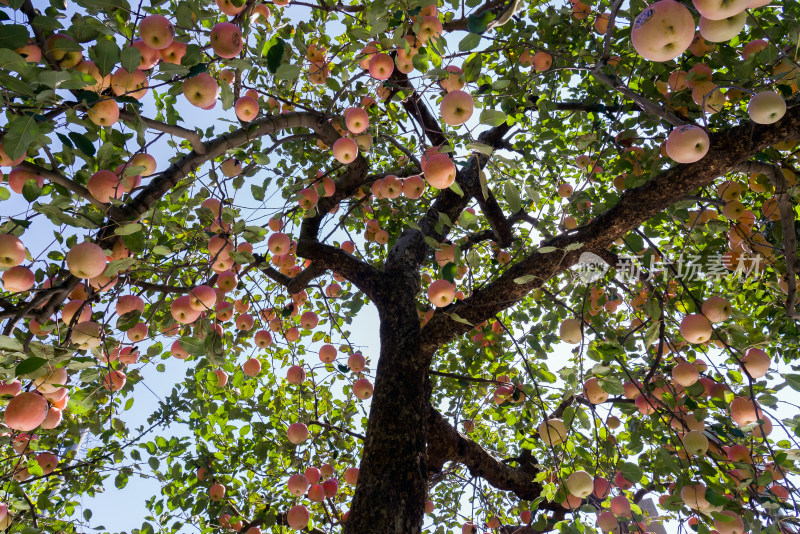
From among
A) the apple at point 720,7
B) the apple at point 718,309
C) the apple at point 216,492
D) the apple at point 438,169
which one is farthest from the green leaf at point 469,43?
the apple at point 216,492

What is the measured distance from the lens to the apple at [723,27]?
1.32 m

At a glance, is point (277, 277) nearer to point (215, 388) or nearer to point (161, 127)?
point (215, 388)

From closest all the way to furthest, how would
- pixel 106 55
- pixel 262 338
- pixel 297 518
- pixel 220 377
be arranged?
pixel 106 55 < pixel 297 518 < pixel 220 377 < pixel 262 338

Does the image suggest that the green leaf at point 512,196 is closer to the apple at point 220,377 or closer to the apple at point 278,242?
the apple at point 278,242

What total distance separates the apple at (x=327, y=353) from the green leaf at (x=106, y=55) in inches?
98.2

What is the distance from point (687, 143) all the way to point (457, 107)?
84 centimetres

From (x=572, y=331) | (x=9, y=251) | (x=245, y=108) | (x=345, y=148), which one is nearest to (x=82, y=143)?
(x=9, y=251)

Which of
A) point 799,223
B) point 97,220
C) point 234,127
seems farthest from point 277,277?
point 799,223

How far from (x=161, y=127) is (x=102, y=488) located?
3515mm

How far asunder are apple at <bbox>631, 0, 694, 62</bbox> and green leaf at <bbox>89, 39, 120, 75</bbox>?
1.58 meters

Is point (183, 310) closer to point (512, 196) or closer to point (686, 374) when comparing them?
point (512, 196)

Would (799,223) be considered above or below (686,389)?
above

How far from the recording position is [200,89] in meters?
1.80

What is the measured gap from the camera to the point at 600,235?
2164mm
